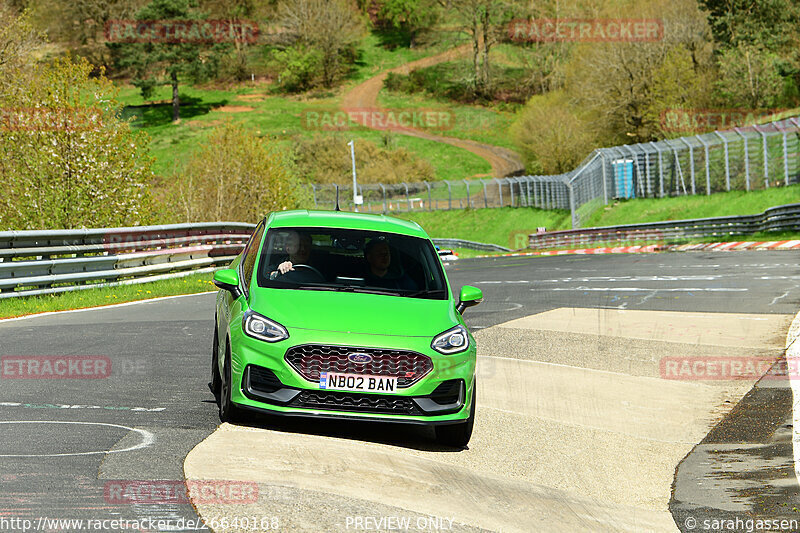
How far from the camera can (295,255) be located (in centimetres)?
816

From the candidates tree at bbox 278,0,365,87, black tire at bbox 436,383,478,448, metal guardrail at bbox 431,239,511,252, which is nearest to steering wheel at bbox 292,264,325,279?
black tire at bbox 436,383,478,448

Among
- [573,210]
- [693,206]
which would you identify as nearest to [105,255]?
[693,206]

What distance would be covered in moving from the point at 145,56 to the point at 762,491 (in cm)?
11079

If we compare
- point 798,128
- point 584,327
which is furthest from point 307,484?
point 798,128

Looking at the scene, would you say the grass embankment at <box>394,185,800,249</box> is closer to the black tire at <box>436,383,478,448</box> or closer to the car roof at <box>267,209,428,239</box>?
the car roof at <box>267,209,428,239</box>

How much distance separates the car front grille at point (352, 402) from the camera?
698 cm

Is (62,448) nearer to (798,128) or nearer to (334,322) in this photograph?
(334,322)

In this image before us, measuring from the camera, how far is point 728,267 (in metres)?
25.1

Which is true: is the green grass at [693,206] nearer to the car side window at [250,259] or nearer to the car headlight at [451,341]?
the car side window at [250,259]

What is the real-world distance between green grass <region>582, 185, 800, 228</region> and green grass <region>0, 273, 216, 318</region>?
90.0 feet

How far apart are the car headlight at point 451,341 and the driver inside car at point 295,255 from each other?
4.03 ft

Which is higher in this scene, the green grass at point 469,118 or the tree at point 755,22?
the tree at point 755,22

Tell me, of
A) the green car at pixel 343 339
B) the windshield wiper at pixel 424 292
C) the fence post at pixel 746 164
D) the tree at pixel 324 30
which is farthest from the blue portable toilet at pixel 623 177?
the tree at pixel 324 30

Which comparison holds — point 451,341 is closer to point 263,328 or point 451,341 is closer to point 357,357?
point 357,357
